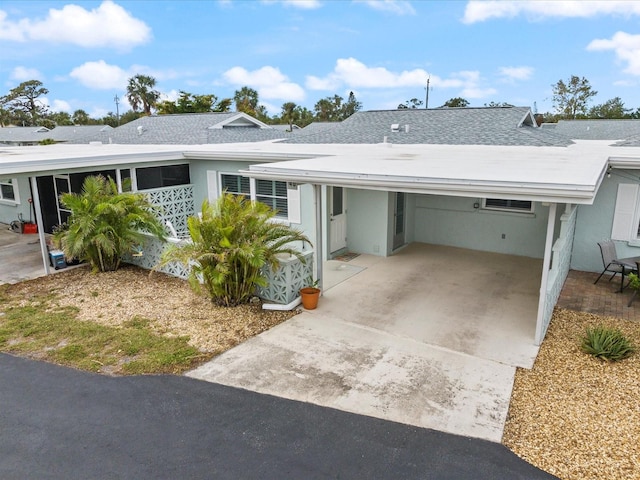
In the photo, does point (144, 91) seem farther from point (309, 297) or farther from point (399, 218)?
point (309, 297)

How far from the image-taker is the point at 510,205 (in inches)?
448

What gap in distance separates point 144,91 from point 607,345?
70985mm

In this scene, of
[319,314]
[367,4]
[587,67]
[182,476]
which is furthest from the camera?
[587,67]

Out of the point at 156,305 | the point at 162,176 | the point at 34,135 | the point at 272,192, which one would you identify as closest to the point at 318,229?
the point at 156,305

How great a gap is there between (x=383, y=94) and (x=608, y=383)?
60.3 meters

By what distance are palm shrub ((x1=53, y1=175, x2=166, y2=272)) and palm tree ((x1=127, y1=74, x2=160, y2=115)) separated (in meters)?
61.9

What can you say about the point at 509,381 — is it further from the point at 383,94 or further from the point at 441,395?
the point at 383,94

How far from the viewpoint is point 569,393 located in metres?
5.29

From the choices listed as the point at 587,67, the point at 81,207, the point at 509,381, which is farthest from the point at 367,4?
the point at 587,67

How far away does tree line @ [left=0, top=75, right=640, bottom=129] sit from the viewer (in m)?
55.8

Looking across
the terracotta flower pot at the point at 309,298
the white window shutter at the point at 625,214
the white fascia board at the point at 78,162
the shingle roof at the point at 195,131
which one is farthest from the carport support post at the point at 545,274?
the shingle roof at the point at 195,131

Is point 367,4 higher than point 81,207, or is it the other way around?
point 367,4

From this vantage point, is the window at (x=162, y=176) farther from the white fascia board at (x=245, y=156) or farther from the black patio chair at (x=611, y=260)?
the black patio chair at (x=611, y=260)

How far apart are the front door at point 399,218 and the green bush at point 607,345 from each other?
19.5 ft
